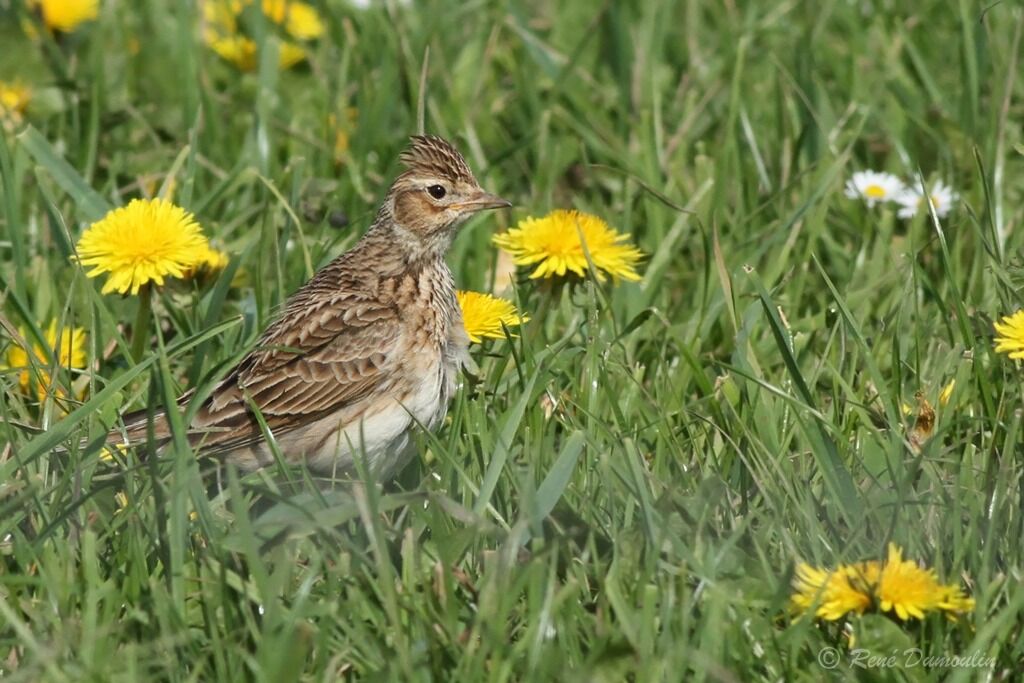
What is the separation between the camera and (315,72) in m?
8.02

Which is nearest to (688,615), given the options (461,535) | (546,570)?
(546,570)

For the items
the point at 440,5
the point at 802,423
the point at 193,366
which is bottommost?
the point at 193,366

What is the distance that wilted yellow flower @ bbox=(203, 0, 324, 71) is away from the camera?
8.08 m

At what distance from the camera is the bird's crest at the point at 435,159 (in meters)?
5.48

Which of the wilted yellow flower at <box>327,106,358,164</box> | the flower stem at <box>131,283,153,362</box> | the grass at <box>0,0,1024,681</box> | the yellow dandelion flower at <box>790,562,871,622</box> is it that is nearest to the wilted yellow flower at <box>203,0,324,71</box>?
the grass at <box>0,0,1024,681</box>

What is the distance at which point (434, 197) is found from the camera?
550 centimetres

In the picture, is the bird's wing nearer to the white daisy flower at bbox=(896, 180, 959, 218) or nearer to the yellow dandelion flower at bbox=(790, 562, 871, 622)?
the yellow dandelion flower at bbox=(790, 562, 871, 622)

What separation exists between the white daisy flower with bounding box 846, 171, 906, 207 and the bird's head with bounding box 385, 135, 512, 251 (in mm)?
1947

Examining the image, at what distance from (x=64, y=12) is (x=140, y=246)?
122 inches

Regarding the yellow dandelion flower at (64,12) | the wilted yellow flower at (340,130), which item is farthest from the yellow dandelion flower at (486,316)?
the yellow dandelion flower at (64,12)

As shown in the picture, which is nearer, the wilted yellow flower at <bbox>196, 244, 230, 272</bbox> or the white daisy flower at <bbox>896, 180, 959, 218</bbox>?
the wilted yellow flower at <bbox>196, 244, 230, 272</bbox>

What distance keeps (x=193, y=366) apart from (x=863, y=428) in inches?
87.3

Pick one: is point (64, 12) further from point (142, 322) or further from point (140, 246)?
point (140, 246)

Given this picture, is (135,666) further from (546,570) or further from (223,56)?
(223,56)
